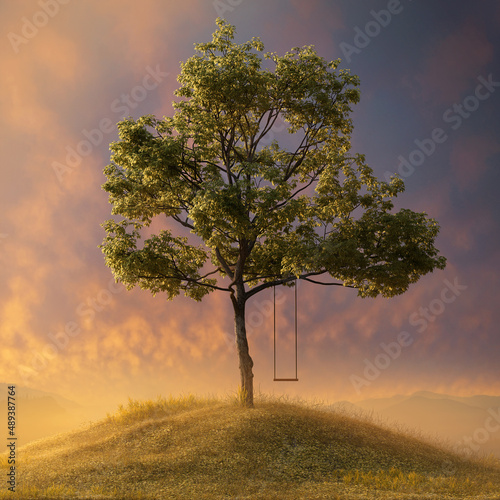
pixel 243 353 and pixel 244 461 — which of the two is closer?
pixel 244 461

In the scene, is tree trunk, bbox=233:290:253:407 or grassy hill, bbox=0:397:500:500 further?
tree trunk, bbox=233:290:253:407

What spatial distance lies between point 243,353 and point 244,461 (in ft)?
15.7

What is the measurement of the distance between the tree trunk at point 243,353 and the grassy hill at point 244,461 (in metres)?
0.52

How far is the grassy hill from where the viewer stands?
467 inches

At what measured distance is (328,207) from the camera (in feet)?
59.9

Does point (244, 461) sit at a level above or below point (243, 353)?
below

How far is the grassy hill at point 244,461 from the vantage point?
11.9m

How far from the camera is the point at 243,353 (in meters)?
17.9

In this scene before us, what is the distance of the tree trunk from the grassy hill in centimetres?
52

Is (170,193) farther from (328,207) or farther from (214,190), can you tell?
(328,207)

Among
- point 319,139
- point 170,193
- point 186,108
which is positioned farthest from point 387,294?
point 186,108

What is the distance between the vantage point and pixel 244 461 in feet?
44.2

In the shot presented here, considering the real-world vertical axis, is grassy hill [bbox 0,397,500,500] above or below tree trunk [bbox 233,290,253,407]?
below

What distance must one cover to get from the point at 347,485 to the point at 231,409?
5704mm
